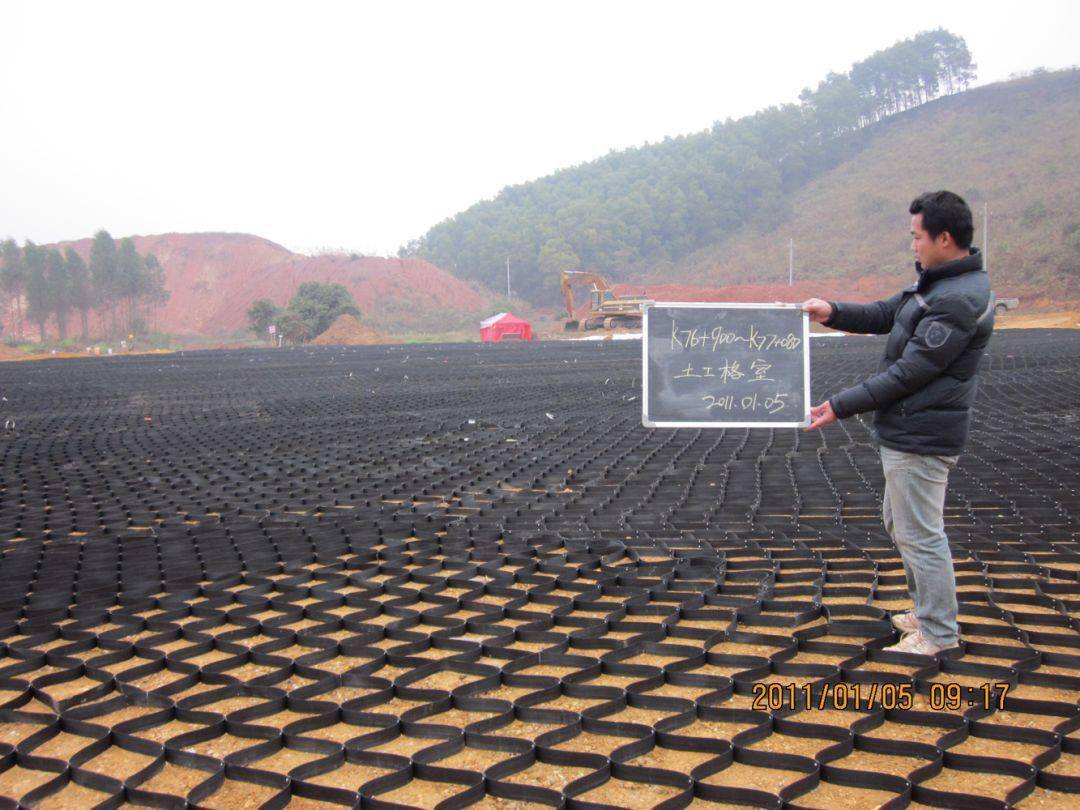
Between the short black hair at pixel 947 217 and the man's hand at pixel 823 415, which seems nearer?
the short black hair at pixel 947 217

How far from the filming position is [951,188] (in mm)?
64250

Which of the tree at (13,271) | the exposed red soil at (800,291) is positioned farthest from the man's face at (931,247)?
the tree at (13,271)

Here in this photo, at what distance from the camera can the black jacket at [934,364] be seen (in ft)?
9.68

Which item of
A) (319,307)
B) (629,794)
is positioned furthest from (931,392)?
(319,307)

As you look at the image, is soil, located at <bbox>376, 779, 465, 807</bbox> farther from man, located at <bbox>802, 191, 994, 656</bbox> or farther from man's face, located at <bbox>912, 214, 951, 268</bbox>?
man's face, located at <bbox>912, 214, 951, 268</bbox>

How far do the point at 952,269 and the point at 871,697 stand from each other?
1.41 meters

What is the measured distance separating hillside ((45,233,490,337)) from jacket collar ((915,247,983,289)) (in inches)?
2186

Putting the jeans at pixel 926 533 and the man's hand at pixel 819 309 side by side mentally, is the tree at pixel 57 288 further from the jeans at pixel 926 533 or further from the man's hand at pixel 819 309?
the jeans at pixel 926 533

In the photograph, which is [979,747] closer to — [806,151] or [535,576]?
[535,576]

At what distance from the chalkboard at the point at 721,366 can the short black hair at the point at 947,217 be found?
1.04 m

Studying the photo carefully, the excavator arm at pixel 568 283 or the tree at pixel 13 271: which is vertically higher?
the tree at pixel 13 271

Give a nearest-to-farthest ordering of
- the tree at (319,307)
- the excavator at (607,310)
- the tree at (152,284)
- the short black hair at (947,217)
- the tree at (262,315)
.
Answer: the short black hair at (947,217)
the excavator at (607,310)
the tree at (319,307)
the tree at (262,315)
the tree at (152,284)

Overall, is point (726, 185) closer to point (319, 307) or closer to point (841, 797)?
point (319, 307)

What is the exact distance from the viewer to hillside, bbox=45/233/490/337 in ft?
209
